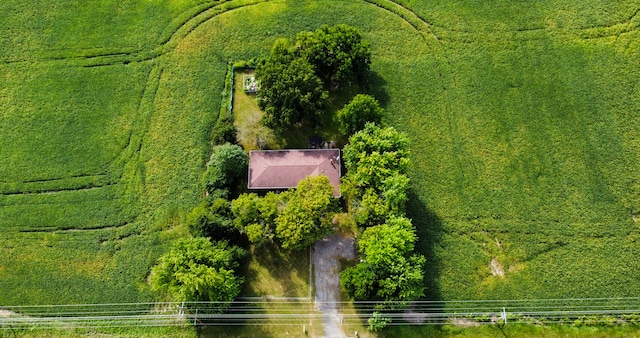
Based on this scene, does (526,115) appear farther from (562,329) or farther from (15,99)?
(15,99)

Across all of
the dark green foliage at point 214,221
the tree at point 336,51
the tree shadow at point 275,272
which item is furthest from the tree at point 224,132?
the tree shadow at point 275,272

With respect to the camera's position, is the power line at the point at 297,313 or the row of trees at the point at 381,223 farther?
the power line at the point at 297,313

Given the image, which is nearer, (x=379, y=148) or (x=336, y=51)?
(x=379, y=148)

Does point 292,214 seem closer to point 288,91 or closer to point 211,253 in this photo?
point 211,253

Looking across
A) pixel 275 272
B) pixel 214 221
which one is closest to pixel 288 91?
pixel 214 221

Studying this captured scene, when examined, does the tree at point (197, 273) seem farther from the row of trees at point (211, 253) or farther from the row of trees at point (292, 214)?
the row of trees at point (292, 214)
